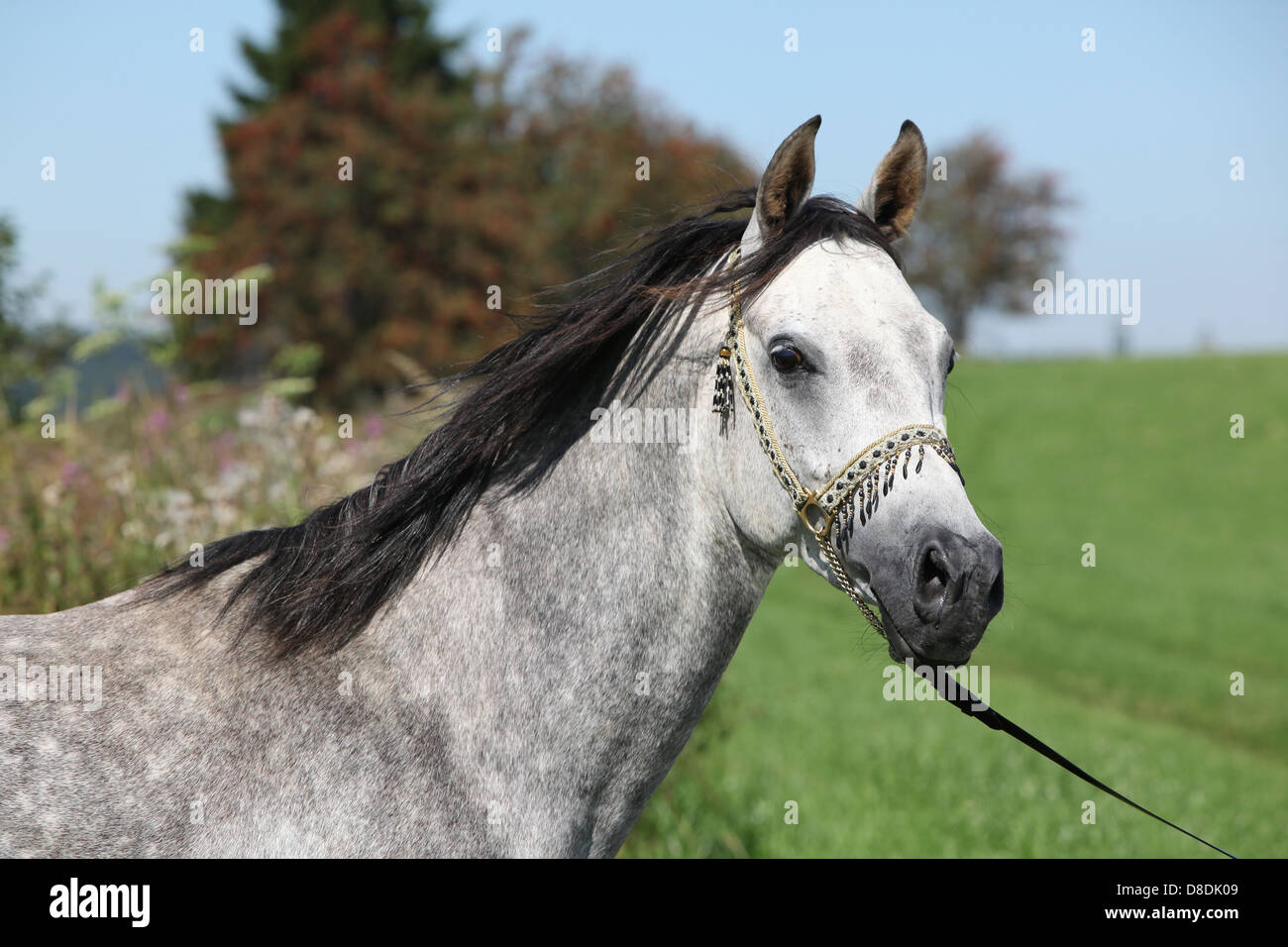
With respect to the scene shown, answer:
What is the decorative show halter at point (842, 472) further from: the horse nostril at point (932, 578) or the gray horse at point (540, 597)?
the horse nostril at point (932, 578)

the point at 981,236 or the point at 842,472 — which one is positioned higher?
the point at 981,236

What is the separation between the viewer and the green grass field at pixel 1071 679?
7.07 m

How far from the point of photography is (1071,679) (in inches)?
580

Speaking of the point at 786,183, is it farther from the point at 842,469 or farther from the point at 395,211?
the point at 395,211

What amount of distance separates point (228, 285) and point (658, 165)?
26.2m

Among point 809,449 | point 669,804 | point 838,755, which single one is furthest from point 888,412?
point 838,755

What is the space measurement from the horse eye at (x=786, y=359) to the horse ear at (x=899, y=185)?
0.60 metres

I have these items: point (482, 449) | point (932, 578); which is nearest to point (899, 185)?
point (932, 578)

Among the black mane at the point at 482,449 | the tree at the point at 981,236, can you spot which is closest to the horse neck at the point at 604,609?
the black mane at the point at 482,449

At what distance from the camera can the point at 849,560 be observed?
2512mm

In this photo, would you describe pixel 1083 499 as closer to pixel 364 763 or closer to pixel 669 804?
pixel 669 804

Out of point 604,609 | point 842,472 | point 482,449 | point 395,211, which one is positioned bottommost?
point 604,609

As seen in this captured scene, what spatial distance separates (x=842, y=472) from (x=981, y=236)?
190ft

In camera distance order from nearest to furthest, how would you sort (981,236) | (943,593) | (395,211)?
(943,593)
(395,211)
(981,236)
